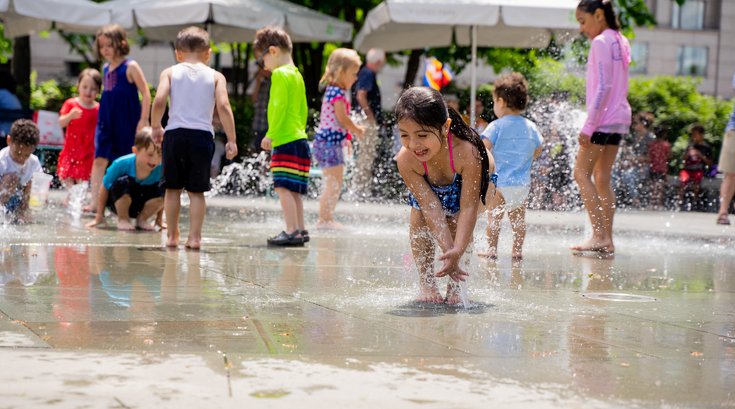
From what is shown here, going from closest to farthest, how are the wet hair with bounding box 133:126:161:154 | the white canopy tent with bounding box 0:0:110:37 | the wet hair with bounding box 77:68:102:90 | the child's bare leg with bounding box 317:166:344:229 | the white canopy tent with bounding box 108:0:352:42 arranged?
the wet hair with bounding box 133:126:161:154 < the child's bare leg with bounding box 317:166:344:229 < the wet hair with bounding box 77:68:102:90 < the white canopy tent with bounding box 0:0:110:37 < the white canopy tent with bounding box 108:0:352:42

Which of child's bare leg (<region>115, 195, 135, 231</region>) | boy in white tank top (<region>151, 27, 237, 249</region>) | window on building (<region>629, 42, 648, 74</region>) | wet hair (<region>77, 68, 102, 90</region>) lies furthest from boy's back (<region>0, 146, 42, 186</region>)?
window on building (<region>629, 42, 648, 74</region>)

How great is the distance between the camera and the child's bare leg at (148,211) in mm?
9547

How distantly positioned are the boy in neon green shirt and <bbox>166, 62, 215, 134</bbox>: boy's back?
667 millimetres

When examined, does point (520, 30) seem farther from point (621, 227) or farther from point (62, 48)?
point (62, 48)

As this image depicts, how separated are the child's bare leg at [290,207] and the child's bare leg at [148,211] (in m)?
1.25

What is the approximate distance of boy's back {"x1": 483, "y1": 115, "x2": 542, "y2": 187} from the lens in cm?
814

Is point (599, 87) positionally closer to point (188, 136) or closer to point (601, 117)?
point (601, 117)

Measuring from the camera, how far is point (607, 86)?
8.63 meters

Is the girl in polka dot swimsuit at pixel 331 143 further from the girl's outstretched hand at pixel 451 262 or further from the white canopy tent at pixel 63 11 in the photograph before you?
the white canopy tent at pixel 63 11

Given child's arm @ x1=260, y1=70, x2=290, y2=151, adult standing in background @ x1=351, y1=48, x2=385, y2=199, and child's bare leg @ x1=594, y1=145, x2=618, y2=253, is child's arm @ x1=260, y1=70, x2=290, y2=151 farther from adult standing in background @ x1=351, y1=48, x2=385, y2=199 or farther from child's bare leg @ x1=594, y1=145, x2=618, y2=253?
adult standing in background @ x1=351, y1=48, x2=385, y2=199

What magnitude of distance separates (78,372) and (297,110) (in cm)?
549

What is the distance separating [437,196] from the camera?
5688 millimetres

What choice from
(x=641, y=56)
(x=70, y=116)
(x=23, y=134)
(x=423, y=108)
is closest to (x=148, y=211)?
(x=23, y=134)

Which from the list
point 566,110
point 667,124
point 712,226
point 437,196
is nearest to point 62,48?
point 667,124
